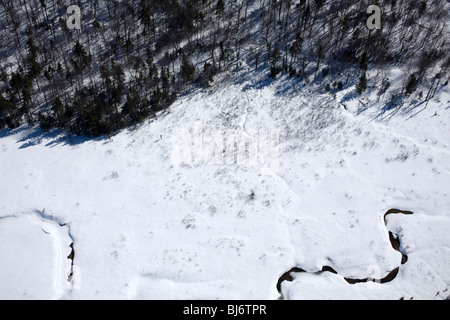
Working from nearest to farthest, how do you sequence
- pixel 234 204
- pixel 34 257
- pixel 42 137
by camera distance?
pixel 34 257 → pixel 234 204 → pixel 42 137

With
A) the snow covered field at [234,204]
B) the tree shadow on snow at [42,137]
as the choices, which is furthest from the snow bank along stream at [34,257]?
the tree shadow on snow at [42,137]

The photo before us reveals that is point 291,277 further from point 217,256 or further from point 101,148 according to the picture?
point 101,148

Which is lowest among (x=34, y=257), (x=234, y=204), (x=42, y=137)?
(x=234, y=204)

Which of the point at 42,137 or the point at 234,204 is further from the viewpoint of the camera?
the point at 42,137

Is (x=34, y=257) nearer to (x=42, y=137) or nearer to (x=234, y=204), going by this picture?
(x=42, y=137)

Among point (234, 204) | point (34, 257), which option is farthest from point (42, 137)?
point (234, 204)

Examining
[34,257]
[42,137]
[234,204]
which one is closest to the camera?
[34,257]

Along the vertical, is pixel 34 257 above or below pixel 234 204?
above

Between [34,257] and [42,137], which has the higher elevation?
[42,137]

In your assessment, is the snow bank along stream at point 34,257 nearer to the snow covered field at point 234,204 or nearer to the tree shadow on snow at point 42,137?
the snow covered field at point 234,204

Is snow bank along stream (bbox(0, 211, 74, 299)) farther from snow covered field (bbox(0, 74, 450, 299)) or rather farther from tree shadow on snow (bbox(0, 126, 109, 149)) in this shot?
tree shadow on snow (bbox(0, 126, 109, 149))
